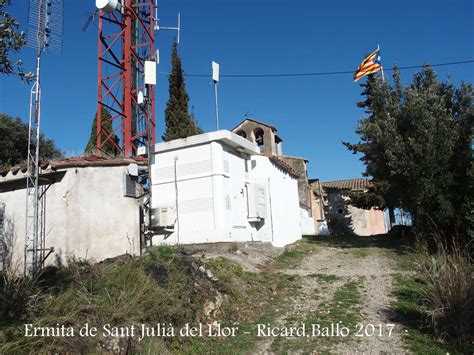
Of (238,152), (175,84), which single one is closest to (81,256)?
(238,152)

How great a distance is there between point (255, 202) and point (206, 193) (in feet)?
8.18

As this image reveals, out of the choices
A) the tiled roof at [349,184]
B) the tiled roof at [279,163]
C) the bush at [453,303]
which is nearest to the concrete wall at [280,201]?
the tiled roof at [279,163]

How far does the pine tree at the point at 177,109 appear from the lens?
23.6 meters

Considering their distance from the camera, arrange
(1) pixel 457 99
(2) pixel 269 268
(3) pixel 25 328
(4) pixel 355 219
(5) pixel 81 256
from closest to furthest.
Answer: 1. (3) pixel 25 328
2. (5) pixel 81 256
3. (2) pixel 269 268
4. (1) pixel 457 99
5. (4) pixel 355 219

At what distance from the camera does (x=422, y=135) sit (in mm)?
15609

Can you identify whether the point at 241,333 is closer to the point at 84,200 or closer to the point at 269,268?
the point at 269,268

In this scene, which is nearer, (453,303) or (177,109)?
(453,303)

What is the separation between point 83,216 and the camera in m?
11.4

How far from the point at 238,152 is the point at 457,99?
9553 millimetres

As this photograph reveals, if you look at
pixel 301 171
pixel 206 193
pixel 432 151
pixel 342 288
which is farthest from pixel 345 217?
pixel 342 288

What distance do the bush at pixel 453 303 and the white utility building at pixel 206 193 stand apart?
284 inches

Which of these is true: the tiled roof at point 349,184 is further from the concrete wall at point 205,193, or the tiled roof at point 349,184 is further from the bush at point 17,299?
the bush at point 17,299

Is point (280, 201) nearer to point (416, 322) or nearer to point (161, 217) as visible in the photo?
point (161, 217)

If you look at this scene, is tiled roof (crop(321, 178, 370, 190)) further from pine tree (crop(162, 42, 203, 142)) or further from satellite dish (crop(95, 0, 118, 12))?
satellite dish (crop(95, 0, 118, 12))
